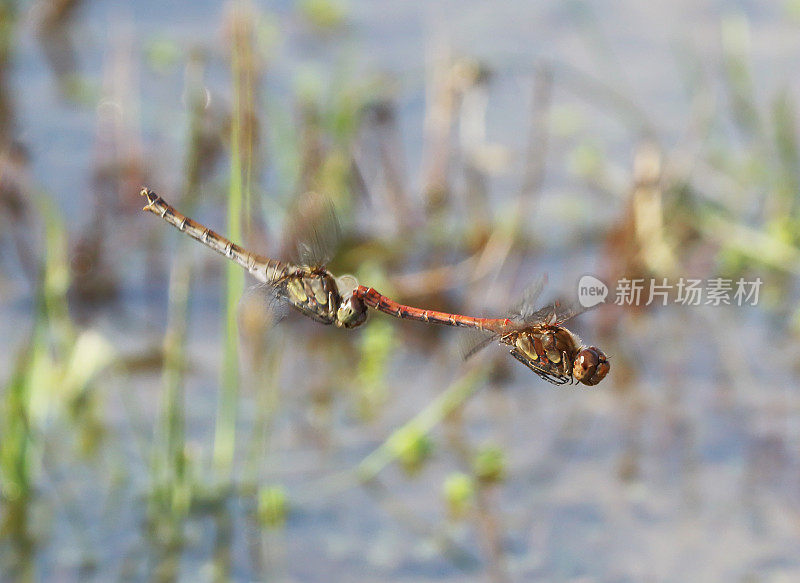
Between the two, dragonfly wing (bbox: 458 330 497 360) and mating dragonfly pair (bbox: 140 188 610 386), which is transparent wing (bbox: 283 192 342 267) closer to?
mating dragonfly pair (bbox: 140 188 610 386)

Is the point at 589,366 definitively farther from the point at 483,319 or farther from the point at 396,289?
the point at 396,289

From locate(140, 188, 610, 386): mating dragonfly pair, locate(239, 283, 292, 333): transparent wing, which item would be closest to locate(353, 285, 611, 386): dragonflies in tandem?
locate(140, 188, 610, 386): mating dragonfly pair

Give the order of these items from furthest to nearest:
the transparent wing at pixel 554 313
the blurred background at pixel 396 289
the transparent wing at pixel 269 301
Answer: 1. the blurred background at pixel 396 289
2. the transparent wing at pixel 269 301
3. the transparent wing at pixel 554 313

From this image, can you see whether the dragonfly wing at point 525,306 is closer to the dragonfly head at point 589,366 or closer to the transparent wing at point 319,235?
the dragonfly head at point 589,366

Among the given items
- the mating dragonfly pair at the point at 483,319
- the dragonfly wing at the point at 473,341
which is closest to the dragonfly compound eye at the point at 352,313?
the mating dragonfly pair at the point at 483,319

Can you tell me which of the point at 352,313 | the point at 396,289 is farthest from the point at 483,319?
the point at 396,289

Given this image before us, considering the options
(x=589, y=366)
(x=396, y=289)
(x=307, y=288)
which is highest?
(x=396, y=289)
